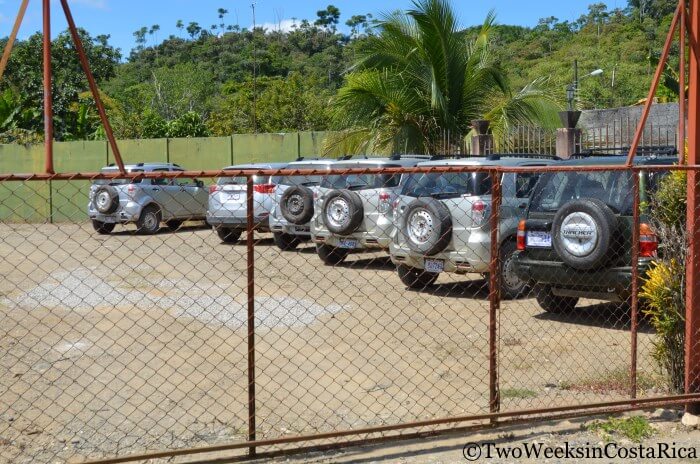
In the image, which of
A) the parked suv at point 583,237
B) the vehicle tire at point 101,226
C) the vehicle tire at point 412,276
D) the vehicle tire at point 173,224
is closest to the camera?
the parked suv at point 583,237

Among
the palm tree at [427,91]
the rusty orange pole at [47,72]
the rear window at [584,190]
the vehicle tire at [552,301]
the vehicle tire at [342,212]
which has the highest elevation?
the palm tree at [427,91]

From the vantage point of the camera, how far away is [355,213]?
13109 mm

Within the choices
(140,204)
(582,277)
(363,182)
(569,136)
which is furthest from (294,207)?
(582,277)

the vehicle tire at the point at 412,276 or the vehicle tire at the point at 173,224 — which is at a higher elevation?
the vehicle tire at the point at 173,224

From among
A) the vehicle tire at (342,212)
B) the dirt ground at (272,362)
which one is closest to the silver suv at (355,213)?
the vehicle tire at (342,212)

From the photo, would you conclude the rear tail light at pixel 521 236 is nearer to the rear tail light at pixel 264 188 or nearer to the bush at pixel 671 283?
the bush at pixel 671 283

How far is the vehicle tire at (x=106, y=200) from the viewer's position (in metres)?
20.4

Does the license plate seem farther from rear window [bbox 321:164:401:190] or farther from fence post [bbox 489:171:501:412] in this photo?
fence post [bbox 489:171:501:412]

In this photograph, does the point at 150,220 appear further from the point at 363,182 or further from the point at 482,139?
the point at 363,182

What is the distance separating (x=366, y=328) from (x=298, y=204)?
594 centimetres

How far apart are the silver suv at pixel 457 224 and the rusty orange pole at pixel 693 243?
405 cm

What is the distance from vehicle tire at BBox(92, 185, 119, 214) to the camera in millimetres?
20359

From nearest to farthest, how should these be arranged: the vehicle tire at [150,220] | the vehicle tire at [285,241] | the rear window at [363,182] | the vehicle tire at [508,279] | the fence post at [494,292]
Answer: the fence post at [494,292] → the vehicle tire at [508,279] → the rear window at [363,182] → the vehicle tire at [285,241] → the vehicle tire at [150,220]

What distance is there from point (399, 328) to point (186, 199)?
12.9m
